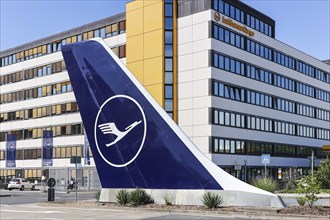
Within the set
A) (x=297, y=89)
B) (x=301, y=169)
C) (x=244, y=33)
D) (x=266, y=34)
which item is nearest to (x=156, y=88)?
(x=244, y=33)

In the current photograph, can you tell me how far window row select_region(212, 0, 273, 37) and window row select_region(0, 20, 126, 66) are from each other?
13.3 metres

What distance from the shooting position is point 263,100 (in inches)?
2598

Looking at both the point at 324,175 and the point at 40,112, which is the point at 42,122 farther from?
the point at 324,175

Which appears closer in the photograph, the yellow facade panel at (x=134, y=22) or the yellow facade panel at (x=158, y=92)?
the yellow facade panel at (x=158, y=92)

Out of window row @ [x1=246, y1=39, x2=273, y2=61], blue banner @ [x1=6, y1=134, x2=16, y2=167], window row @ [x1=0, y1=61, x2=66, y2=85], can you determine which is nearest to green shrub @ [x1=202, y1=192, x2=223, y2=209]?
window row @ [x1=246, y1=39, x2=273, y2=61]

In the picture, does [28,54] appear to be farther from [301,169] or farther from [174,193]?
[174,193]

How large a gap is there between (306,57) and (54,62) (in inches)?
1552

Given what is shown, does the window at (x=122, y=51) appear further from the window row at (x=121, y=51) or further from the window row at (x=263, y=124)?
the window row at (x=263, y=124)

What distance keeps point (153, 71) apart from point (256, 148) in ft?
56.6

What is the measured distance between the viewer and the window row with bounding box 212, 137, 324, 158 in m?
56.8

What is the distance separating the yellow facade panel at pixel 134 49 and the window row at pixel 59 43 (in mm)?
3061

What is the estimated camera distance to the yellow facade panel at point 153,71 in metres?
58.1

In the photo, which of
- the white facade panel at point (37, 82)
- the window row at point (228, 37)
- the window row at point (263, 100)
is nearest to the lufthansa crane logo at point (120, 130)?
the window row at point (263, 100)

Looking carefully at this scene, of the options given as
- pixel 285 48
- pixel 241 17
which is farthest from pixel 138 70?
pixel 285 48
